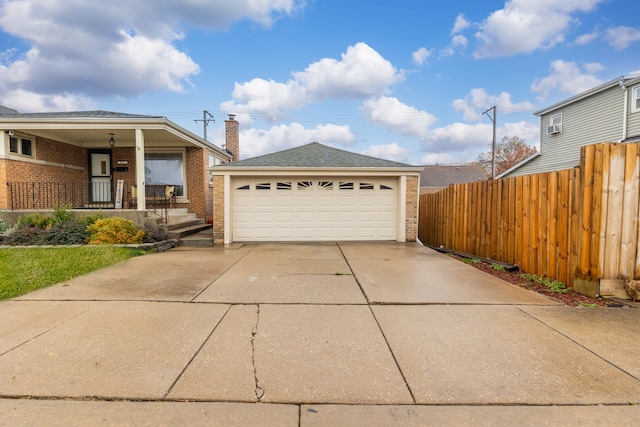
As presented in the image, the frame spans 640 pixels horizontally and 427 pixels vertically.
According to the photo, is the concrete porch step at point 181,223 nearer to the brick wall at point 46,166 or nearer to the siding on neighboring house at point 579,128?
the brick wall at point 46,166

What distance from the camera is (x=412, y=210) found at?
10656 millimetres

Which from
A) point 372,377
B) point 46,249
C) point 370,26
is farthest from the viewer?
point 370,26

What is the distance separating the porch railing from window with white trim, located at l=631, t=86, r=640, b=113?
18173 mm

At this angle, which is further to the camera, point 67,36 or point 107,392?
point 67,36

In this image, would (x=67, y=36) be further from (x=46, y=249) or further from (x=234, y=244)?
(x=234, y=244)

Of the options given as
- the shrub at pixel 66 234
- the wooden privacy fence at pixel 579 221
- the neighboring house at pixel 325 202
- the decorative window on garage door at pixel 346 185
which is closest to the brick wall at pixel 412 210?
the neighboring house at pixel 325 202

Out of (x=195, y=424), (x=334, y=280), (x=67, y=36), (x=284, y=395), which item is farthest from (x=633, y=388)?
(x=67, y=36)

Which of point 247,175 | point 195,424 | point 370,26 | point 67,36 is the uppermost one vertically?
point 370,26

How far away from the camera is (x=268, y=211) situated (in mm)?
10750

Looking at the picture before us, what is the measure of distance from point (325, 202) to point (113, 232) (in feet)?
19.9

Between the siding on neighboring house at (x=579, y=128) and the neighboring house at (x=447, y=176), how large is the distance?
14.6 meters

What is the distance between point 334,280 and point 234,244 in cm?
544

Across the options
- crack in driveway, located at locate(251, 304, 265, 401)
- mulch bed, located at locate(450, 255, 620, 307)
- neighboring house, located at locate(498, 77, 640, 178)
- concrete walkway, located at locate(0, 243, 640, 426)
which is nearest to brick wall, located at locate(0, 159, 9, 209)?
concrete walkway, located at locate(0, 243, 640, 426)

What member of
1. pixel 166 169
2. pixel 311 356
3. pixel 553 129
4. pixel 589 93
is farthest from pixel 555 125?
pixel 311 356
